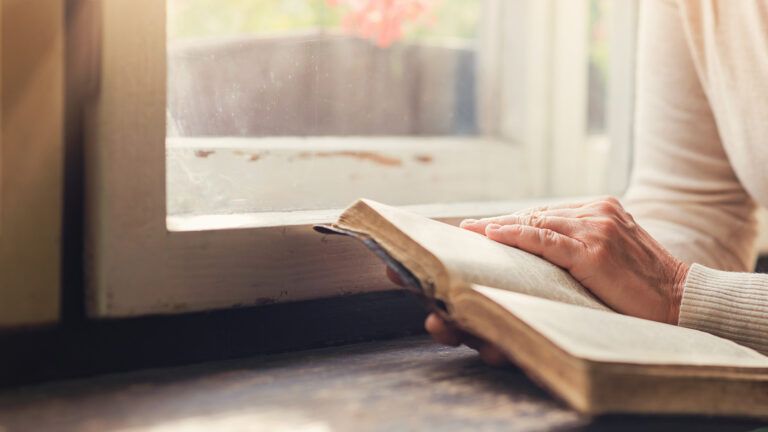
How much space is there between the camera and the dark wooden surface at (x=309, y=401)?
1.70 ft

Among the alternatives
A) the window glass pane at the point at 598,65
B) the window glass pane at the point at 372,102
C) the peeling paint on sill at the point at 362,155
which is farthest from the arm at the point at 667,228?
the window glass pane at the point at 598,65

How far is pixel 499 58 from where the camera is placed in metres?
1.93

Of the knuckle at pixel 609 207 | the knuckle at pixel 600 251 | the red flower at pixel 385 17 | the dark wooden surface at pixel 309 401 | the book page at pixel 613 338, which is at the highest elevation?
the red flower at pixel 385 17

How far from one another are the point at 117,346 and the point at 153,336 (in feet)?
0.10

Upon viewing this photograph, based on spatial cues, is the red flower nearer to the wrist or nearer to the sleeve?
the sleeve

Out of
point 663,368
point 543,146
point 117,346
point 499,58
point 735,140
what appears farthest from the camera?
point 499,58

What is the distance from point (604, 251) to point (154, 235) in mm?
403

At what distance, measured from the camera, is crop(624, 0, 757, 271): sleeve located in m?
0.97

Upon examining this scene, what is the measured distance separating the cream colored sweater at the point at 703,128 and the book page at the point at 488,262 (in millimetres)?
320

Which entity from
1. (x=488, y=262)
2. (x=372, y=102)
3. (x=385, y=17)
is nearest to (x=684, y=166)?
(x=488, y=262)

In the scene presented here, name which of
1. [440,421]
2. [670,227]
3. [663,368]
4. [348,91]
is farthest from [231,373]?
[348,91]

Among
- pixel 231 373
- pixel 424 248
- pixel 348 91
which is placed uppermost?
pixel 348 91

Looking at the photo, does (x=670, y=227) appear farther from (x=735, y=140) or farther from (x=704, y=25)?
(x=704, y=25)

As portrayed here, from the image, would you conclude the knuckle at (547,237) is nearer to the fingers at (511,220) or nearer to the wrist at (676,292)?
the fingers at (511,220)
